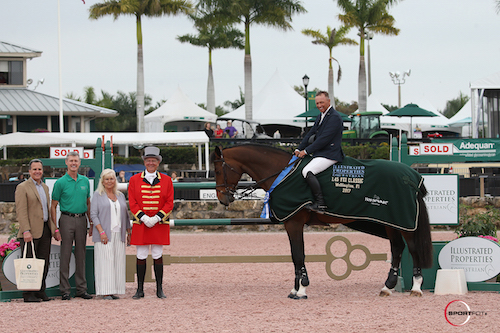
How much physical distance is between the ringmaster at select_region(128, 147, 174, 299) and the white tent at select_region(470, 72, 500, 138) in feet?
62.2

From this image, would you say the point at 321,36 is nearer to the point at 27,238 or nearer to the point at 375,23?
the point at 375,23

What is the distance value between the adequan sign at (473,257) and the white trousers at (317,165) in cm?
183

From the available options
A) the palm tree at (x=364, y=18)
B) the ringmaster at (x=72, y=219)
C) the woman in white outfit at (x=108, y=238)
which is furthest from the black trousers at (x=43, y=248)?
the palm tree at (x=364, y=18)

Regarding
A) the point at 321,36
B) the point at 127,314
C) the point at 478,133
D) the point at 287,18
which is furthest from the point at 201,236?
the point at 321,36

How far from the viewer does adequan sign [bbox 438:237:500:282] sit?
6531 millimetres

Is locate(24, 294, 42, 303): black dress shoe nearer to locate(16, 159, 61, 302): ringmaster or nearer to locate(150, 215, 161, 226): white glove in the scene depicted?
locate(16, 159, 61, 302): ringmaster

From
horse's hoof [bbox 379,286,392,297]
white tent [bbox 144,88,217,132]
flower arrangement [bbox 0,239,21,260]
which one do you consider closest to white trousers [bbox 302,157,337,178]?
horse's hoof [bbox 379,286,392,297]

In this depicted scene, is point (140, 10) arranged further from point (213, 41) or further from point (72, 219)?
point (72, 219)

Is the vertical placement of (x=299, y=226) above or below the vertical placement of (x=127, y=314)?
above

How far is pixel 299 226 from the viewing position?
6324 mm

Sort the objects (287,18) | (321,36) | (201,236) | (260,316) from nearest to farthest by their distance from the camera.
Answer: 1. (260,316)
2. (201,236)
3. (287,18)
4. (321,36)

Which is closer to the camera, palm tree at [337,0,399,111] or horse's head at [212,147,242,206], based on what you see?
horse's head at [212,147,242,206]

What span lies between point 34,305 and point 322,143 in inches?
141

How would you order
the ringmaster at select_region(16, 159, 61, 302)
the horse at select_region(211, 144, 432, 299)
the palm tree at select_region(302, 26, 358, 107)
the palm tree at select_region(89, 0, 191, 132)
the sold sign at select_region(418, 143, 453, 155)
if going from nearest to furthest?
the ringmaster at select_region(16, 159, 61, 302) → the horse at select_region(211, 144, 432, 299) → the sold sign at select_region(418, 143, 453, 155) → the palm tree at select_region(89, 0, 191, 132) → the palm tree at select_region(302, 26, 358, 107)
